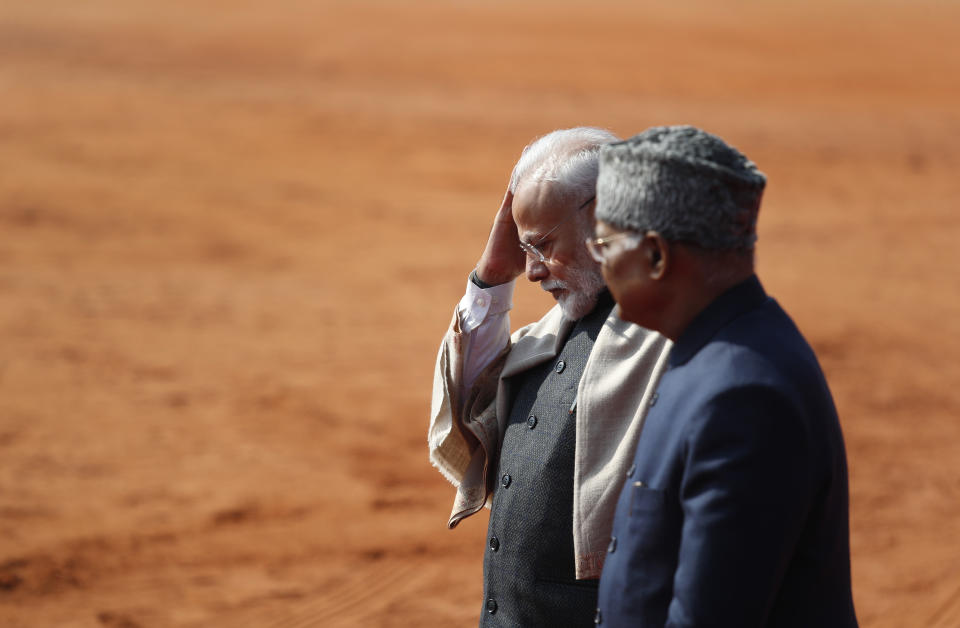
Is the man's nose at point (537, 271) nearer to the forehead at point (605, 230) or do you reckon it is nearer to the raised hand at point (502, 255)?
the raised hand at point (502, 255)

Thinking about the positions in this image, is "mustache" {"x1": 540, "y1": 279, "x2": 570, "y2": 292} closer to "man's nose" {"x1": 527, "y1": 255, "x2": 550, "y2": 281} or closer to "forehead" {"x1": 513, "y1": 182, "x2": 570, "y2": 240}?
"man's nose" {"x1": 527, "y1": 255, "x2": 550, "y2": 281}

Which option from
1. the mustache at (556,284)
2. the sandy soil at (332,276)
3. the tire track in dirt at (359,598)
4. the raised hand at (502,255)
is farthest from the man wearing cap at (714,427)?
the sandy soil at (332,276)

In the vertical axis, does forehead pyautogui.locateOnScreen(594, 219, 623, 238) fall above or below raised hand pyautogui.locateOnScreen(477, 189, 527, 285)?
above

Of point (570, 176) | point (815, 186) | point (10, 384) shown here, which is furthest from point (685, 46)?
point (570, 176)

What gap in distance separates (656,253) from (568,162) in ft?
2.78

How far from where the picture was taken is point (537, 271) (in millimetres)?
2639

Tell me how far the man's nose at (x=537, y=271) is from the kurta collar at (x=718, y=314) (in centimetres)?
87

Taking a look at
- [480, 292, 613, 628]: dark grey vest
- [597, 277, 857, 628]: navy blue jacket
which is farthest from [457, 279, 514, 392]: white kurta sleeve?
[597, 277, 857, 628]: navy blue jacket

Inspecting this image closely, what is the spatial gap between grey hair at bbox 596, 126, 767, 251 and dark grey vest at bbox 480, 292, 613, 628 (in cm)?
94

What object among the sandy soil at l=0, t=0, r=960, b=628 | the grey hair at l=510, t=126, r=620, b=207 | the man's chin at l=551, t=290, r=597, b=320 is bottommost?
the sandy soil at l=0, t=0, r=960, b=628

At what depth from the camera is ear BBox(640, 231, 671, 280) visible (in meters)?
1.72

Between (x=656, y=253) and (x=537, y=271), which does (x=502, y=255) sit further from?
(x=656, y=253)

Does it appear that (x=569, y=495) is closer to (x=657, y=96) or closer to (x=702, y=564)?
(x=702, y=564)

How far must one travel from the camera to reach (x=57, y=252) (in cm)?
1214
